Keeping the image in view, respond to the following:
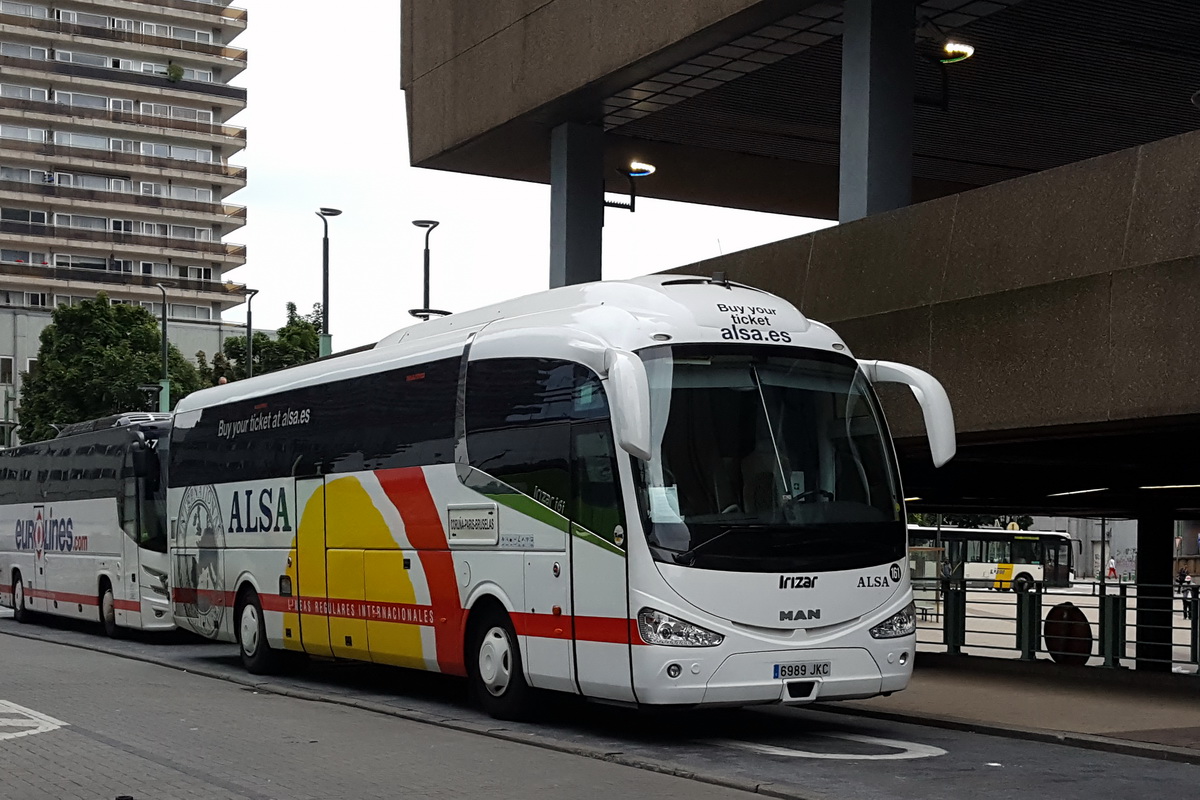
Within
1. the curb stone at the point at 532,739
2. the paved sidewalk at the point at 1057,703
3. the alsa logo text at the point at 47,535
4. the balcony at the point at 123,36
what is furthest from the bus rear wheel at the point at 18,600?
the balcony at the point at 123,36

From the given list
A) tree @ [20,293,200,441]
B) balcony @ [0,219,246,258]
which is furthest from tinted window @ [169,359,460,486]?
balcony @ [0,219,246,258]

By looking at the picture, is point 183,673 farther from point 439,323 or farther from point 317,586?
point 439,323

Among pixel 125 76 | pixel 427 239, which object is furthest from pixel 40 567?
pixel 125 76

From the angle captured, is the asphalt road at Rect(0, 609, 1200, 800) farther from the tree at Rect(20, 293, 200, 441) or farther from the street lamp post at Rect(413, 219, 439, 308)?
the tree at Rect(20, 293, 200, 441)

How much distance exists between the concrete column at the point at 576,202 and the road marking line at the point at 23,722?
1200 cm

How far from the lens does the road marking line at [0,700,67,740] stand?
12734 millimetres

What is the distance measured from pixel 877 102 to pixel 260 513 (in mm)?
8556

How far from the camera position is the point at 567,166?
2433 cm

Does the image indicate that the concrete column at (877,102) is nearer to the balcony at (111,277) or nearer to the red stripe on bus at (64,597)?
the red stripe on bus at (64,597)

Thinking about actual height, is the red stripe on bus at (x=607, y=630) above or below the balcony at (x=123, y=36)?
below

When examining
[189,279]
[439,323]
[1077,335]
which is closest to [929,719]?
[1077,335]

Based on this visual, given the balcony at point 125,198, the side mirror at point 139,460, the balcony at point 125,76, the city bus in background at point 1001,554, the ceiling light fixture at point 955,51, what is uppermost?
the balcony at point 125,76

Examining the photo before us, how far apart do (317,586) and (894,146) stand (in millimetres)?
8189

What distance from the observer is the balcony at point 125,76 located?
107 metres
